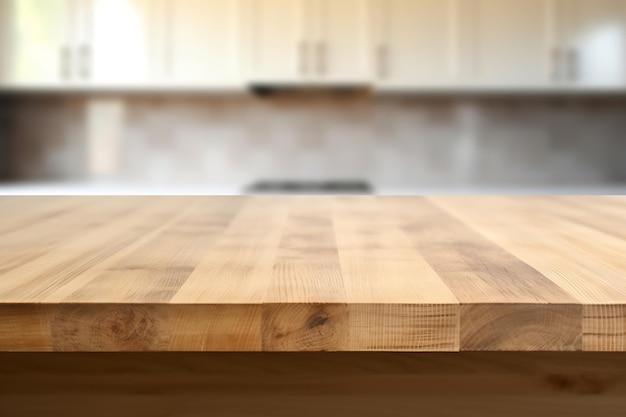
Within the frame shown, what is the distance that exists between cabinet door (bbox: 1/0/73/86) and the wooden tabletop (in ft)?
7.98

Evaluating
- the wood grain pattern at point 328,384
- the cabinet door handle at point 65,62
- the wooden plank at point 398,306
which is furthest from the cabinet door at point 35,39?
the wooden plank at point 398,306

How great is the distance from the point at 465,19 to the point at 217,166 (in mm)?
1424

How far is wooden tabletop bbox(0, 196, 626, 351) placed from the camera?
57 centimetres

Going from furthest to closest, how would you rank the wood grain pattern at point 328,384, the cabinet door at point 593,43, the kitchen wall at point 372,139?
the kitchen wall at point 372,139 → the cabinet door at point 593,43 → the wood grain pattern at point 328,384

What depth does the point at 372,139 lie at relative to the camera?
3.57 meters

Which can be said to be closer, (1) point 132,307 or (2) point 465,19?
(1) point 132,307

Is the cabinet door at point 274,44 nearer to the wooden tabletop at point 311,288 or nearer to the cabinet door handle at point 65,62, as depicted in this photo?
the cabinet door handle at point 65,62

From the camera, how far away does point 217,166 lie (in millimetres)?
3588

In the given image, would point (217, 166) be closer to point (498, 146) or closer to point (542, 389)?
point (498, 146)

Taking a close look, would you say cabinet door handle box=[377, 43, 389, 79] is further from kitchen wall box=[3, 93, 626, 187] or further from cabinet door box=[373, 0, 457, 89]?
kitchen wall box=[3, 93, 626, 187]

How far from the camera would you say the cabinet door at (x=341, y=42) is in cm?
317

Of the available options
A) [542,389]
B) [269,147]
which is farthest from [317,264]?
[269,147]

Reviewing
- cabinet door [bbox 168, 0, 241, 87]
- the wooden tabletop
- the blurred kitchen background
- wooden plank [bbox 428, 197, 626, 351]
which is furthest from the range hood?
the wooden tabletop

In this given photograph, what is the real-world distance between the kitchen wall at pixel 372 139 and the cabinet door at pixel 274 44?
374 millimetres
